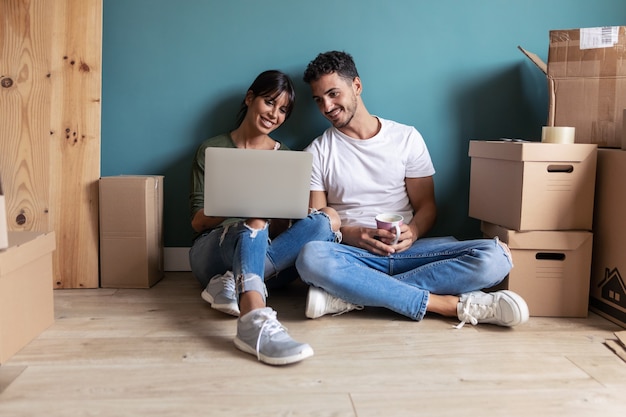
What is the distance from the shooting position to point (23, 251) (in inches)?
61.8

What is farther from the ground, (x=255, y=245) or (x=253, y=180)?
(x=253, y=180)

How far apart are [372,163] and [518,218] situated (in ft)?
1.83

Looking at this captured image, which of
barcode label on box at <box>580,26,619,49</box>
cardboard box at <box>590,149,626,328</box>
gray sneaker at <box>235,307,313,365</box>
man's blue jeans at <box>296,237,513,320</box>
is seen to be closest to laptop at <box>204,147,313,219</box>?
man's blue jeans at <box>296,237,513,320</box>

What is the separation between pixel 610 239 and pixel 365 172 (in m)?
0.85

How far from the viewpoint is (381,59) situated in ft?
7.75

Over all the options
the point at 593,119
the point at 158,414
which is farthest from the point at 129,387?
the point at 593,119

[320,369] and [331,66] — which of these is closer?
[320,369]

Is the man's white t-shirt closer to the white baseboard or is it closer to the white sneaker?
the white sneaker

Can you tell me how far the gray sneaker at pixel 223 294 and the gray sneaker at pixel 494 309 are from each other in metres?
0.70

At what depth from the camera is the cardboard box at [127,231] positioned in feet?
7.04

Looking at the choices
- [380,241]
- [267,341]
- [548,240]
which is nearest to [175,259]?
[380,241]

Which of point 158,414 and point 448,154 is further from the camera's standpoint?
point 448,154

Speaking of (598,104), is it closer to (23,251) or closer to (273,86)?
(273,86)

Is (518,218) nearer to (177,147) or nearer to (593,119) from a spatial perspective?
(593,119)
